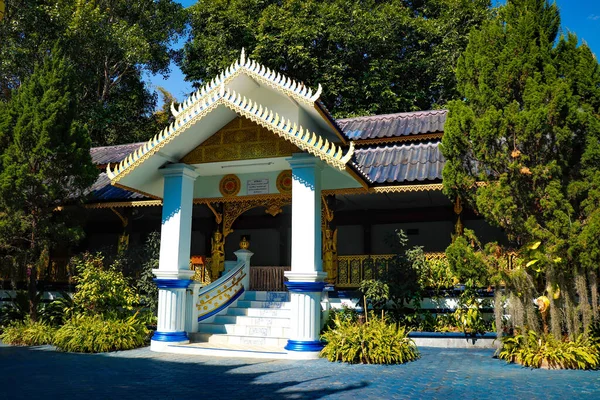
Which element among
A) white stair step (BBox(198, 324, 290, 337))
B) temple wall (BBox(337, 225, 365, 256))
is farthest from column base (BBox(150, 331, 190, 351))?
temple wall (BBox(337, 225, 365, 256))

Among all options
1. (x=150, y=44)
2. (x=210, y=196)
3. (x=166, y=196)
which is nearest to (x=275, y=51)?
(x=150, y=44)

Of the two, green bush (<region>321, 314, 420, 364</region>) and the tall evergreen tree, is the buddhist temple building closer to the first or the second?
green bush (<region>321, 314, 420, 364</region>)

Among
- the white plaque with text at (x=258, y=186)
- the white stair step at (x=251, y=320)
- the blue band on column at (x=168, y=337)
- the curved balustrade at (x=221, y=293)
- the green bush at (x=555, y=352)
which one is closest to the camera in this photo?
the green bush at (x=555, y=352)

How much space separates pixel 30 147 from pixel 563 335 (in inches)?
437

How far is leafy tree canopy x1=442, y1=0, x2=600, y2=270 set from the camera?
780cm

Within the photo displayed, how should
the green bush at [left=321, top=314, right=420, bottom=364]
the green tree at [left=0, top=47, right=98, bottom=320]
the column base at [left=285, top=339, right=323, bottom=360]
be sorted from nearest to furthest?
1. the green bush at [left=321, top=314, right=420, bottom=364]
2. the column base at [left=285, top=339, right=323, bottom=360]
3. the green tree at [left=0, top=47, right=98, bottom=320]

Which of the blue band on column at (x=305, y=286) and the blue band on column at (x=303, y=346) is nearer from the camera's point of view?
the blue band on column at (x=303, y=346)

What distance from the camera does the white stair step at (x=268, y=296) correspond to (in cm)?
1130

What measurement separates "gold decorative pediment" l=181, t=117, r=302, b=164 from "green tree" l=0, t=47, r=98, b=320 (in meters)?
3.23

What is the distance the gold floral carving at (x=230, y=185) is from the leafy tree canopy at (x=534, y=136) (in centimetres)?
524

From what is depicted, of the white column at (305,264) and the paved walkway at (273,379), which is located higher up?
the white column at (305,264)

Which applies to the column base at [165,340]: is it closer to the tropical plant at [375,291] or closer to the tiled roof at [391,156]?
the tropical plant at [375,291]

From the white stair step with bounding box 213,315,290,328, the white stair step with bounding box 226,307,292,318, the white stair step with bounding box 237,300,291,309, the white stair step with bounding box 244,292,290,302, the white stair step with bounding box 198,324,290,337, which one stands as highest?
the white stair step with bounding box 244,292,290,302

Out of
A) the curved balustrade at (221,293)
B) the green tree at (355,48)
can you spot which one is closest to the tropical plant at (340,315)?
the curved balustrade at (221,293)
